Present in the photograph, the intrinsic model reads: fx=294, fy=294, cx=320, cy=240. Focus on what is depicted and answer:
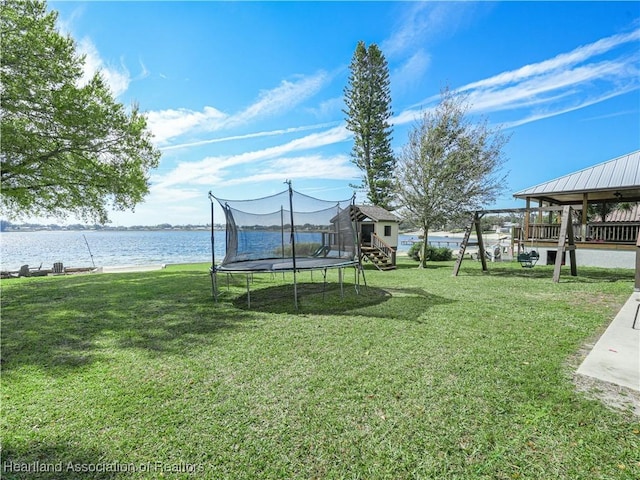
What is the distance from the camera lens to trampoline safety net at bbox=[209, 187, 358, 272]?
7.50 meters

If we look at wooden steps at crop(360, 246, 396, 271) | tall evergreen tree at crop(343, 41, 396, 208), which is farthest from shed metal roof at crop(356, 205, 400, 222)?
tall evergreen tree at crop(343, 41, 396, 208)

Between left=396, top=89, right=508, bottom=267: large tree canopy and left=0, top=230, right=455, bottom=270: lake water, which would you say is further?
left=0, top=230, right=455, bottom=270: lake water

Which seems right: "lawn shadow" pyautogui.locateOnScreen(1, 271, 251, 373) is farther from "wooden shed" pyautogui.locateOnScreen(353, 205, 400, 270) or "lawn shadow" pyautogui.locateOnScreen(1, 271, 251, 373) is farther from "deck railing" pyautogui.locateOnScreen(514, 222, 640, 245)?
"deck railing" pyautogui.locateOnScreen(514, 222, 640, 245)

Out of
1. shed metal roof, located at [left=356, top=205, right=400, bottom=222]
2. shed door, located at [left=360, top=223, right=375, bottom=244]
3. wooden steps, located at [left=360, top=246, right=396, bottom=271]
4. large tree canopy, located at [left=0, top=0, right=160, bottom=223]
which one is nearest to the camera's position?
large tree canopy, located at [left=0, top=0, right=160, bottom=223]

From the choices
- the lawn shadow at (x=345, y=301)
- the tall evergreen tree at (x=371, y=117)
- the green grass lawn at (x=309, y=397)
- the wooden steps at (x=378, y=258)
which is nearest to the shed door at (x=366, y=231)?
the wooden steps at (x=378, y=258)

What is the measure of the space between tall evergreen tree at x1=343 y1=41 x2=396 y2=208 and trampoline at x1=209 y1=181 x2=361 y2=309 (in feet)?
53.5

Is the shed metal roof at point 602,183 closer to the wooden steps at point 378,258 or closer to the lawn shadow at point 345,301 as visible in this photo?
the wooden steps at point 378,258

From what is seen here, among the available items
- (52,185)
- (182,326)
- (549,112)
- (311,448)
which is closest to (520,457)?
(311,448)

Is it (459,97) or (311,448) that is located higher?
(459,97)

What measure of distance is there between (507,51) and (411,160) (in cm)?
533

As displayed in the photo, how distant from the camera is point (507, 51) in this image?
11516mm

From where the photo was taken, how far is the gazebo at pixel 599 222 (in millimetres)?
11820

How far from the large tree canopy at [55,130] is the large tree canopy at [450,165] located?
39.8ft

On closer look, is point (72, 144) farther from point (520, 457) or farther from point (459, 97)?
point (459, 97)
